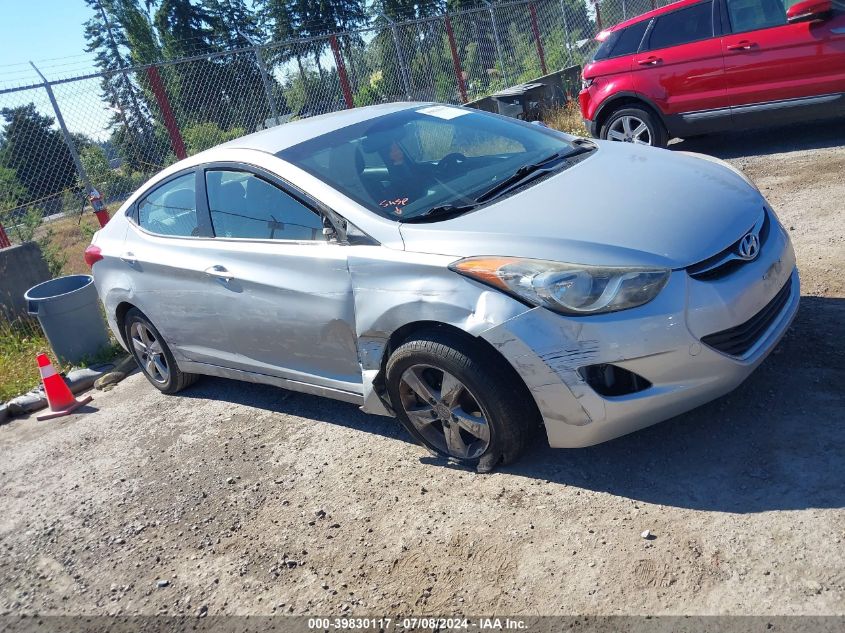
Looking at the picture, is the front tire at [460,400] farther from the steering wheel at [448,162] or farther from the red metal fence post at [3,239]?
the red metal fence post at [3,239]

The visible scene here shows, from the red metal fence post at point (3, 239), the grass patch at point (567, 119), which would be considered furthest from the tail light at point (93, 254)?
the grass patch at point (567, 119)

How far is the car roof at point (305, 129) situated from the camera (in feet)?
14.3

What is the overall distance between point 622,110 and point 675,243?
234 inches

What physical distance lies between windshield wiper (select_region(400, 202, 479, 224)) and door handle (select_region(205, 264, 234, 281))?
1227mm

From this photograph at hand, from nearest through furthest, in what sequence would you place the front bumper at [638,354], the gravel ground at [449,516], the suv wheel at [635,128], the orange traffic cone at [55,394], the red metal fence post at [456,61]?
the gravel ground at [449,516]
the front bumper at [638,354]
the orange traffic cone at [55,394]
the suv wheel at [635,128]
the red metal fence post at [456,61]

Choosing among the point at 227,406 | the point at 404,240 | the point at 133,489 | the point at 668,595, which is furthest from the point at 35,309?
the point at 668,595

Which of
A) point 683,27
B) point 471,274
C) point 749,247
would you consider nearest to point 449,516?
point 471,274

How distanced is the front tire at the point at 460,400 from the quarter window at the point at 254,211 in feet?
2.89

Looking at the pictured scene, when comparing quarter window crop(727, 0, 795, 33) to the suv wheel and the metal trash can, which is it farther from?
the metal trash can

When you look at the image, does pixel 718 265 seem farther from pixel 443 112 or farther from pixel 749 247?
pixel 443 112

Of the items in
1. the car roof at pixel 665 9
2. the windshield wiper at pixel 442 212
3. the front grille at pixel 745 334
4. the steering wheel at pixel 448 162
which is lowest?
the front grille at pixel 745 334

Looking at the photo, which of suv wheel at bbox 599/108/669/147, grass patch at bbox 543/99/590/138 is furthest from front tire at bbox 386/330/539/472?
grass patch at bbox 543/99/590/138

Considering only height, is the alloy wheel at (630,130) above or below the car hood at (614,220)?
below

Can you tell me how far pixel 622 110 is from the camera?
8609mm
